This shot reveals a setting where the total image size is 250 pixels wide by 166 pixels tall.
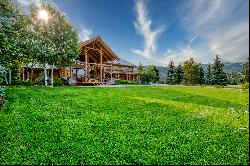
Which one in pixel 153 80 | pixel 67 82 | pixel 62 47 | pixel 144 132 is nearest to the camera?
pixel 144 132

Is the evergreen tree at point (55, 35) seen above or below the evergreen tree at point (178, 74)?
above

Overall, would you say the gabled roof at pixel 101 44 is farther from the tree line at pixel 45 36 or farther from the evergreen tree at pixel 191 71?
the evergreen tree at pixel 191 71

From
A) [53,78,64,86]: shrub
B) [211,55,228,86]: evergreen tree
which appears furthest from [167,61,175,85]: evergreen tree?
[53,78,64,86]: shrub

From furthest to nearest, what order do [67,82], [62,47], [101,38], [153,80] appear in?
[153,80]
[101,38]
[67,82]
[62,47]

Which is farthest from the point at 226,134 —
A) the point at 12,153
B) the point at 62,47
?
the point at 62,47

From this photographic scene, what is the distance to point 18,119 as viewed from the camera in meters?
11.0

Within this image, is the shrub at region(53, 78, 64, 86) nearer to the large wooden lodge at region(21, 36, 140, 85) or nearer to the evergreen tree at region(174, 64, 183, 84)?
the large wooden lodge at region(21, 36, 140, 85)

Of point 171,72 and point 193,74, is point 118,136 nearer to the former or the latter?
point 193,74

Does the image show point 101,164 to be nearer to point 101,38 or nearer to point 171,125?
point 171,125

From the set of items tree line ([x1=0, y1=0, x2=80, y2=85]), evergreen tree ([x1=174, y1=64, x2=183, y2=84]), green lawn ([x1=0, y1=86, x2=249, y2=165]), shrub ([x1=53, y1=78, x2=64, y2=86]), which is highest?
tree line ([x1=0, y1=0, x2=80, y2=85])

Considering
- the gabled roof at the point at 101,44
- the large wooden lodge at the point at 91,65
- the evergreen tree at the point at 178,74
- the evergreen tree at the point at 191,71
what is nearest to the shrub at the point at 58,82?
the large wooden lodge at the point at 91,65

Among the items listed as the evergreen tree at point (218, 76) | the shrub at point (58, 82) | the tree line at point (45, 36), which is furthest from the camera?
the evergreen tree at point (218, 76)

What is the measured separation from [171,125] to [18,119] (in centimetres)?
648

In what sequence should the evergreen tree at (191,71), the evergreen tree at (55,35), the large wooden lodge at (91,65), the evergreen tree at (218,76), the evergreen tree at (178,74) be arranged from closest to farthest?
the evergreen tree at (55,35)
the large wooden lodge at (91,65)
the evergreen tree at (191,71)
the evergreen tree at (218,76)
the evergreen tree at (178,74)
